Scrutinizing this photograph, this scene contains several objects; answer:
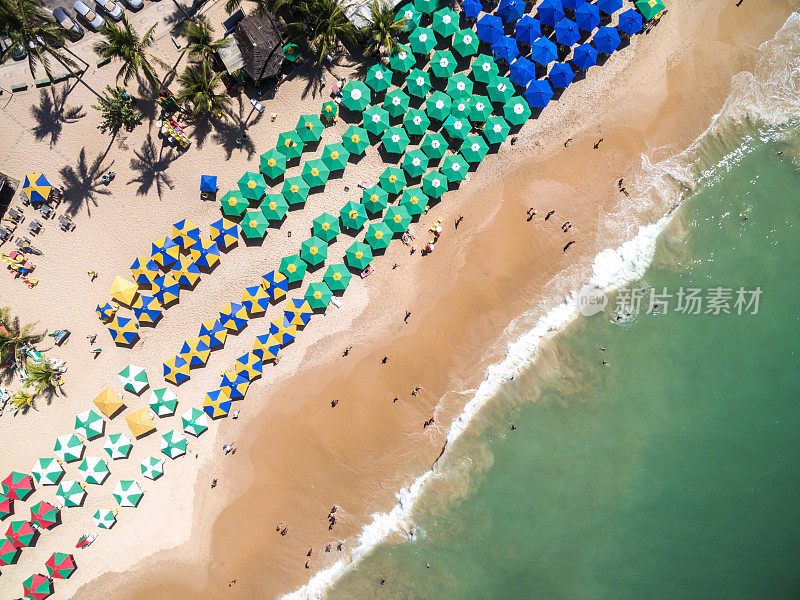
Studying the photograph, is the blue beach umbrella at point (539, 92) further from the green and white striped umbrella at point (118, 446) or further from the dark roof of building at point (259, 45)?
the green and white striped umbrella at point (118, 446)

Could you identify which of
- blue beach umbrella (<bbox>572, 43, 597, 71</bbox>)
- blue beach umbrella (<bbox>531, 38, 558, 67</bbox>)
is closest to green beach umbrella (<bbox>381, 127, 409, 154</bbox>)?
blue beach umbrella (<bbox>531, 38, 558, 67</bbox>)

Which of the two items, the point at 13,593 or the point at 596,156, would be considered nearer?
the point at 13,593

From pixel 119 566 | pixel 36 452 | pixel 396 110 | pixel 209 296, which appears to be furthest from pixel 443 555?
pixel 396 110

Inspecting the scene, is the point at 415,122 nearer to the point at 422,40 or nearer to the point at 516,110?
the point at 422,40

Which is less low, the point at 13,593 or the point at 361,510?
the point at 13,593

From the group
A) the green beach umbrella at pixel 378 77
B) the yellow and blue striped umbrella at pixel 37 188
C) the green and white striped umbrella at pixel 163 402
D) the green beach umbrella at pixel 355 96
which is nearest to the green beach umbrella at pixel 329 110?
the green beach umbrella at pixel 355 96

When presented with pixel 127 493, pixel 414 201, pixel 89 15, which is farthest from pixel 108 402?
pixel 89 15

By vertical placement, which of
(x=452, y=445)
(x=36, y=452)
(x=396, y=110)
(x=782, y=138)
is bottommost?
(x=452, y=445)

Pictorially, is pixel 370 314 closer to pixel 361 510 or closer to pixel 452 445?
pixel 452 445
